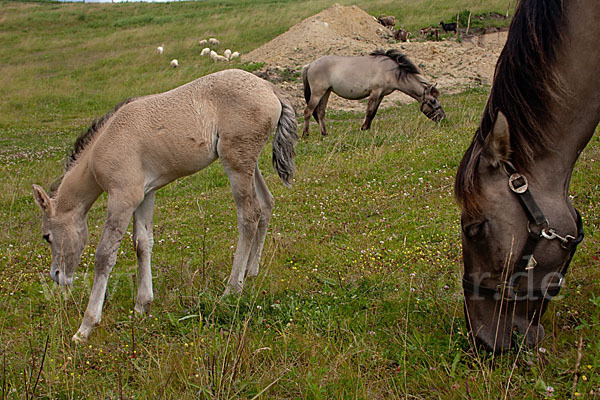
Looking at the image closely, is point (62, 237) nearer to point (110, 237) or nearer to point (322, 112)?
point (110, 237)

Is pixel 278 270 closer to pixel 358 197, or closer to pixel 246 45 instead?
pixel 358 197

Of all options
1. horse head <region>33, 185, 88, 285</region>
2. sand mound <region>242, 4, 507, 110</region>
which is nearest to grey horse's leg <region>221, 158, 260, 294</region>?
horse head <region>33, 185, 88, 285</region>

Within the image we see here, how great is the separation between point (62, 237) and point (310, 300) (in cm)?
249

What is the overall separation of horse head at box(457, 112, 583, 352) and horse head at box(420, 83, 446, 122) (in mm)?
10088

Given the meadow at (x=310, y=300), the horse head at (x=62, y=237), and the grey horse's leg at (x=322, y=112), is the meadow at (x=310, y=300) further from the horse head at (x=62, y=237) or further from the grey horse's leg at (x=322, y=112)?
the grey horse's leg at (x=322, y=112)

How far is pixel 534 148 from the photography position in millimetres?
2475

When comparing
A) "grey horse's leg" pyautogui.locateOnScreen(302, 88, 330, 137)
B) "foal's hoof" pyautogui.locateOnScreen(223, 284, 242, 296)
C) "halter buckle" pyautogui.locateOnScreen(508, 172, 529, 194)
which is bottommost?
"grey horse's leg" pyautogui.locateOnScreen(302, 88, 330, 137)

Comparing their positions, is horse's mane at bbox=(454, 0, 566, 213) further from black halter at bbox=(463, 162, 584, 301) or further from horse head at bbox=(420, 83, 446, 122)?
horse head at bbox=(420, 83, 446, 122)

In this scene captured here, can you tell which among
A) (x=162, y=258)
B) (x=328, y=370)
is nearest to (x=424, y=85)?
(x=162, y=258)

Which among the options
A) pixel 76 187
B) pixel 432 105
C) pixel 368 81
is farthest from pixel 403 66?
pixel 76 187

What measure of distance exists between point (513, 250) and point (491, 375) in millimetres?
729

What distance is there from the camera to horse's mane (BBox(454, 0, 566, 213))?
2.45 meters

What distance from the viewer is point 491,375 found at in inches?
103

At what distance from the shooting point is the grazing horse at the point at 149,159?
13.9 ft
